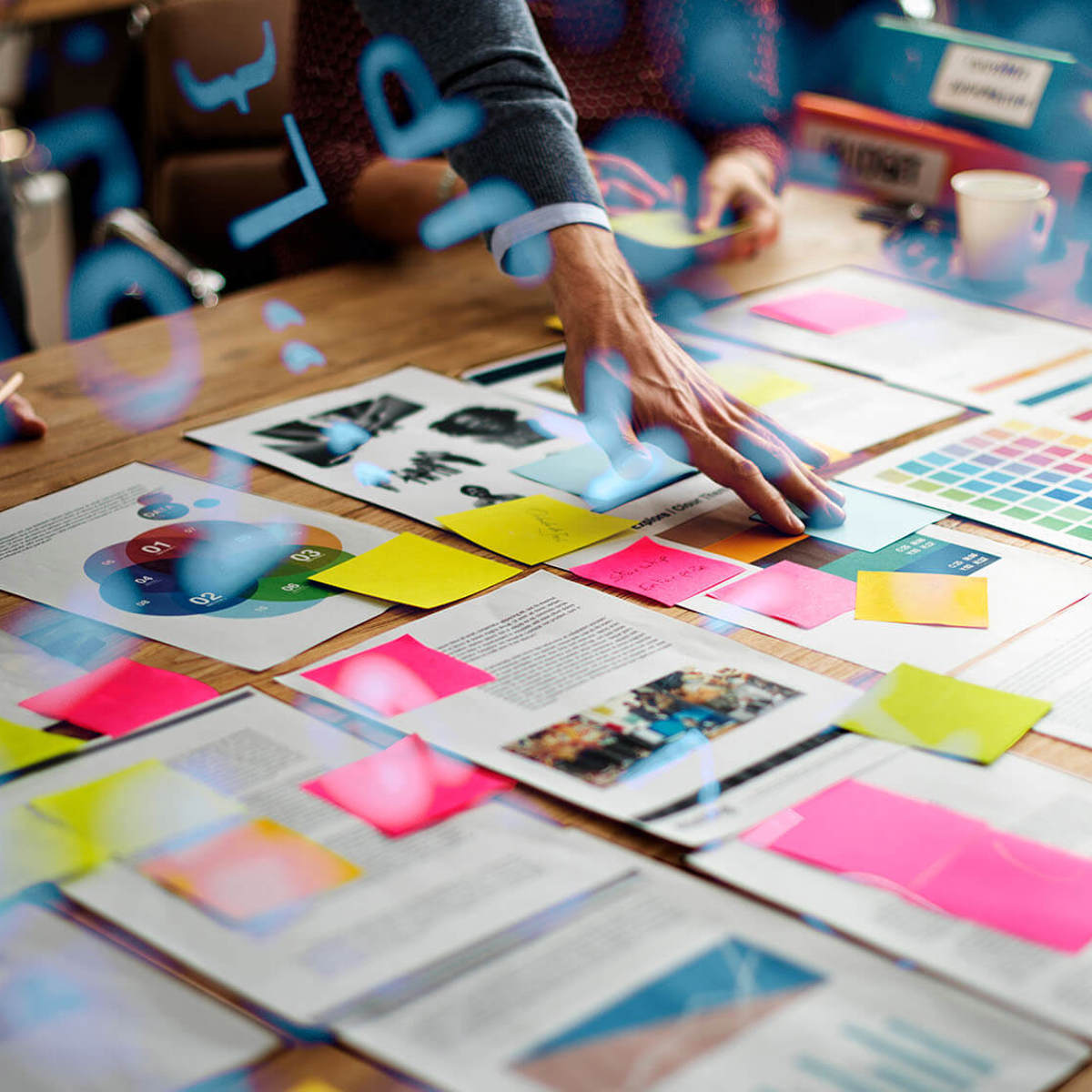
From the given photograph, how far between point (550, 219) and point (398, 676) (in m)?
0.50

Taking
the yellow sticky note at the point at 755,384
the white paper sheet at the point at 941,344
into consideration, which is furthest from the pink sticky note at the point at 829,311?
the yellow sticky note at the point at 755,384

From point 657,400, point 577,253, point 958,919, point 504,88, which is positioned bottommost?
point 958,919

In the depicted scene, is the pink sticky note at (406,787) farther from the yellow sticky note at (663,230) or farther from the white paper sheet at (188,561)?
the yellow sticky note at (663,230)

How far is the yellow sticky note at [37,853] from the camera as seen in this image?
2.10 ft

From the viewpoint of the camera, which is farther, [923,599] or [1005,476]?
[1005,476]

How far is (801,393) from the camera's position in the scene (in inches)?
50.0

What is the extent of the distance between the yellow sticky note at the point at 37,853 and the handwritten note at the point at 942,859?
1.10ft

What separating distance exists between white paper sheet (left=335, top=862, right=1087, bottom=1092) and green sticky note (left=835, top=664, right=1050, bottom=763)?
179 mm

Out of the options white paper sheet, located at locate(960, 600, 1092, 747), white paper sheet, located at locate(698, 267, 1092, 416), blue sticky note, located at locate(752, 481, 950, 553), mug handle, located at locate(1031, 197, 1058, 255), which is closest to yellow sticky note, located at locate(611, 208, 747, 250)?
white paper sheet, located at locate(698, 267, 1092, 416)

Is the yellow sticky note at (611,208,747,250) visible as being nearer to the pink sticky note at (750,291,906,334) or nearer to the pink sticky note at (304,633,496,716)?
the pink sticky note at (750,291,906,334)

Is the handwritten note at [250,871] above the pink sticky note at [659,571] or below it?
below
